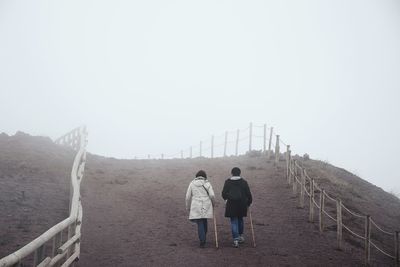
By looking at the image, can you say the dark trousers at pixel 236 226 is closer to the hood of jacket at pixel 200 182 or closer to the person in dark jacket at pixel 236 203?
the person in dark jacket at pixel 236 203

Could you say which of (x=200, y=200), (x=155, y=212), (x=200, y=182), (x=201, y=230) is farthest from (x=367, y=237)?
(x=155, y=212)

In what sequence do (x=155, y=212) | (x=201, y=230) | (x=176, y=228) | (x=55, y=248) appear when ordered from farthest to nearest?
(x=155, y=212) → (x=176, y=228) → (x=201, y=230) → (x=55, y=248)

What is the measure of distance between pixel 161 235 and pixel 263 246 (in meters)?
2.94

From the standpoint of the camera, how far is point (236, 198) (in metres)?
10.6

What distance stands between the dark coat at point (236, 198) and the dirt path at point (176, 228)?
0.91 meters

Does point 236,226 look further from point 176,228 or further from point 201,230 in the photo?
point 176,228

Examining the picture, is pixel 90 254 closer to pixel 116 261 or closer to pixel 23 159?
pixel 116 261

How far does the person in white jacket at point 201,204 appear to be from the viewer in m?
10.3

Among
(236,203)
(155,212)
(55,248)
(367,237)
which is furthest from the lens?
(155,212)

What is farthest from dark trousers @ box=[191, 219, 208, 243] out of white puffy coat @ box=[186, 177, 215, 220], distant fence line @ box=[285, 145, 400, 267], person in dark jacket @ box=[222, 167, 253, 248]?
distant fence line @ box=[285, 145, 400, 267]

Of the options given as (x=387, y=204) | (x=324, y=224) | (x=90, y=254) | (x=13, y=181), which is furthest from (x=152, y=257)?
(x=387, y=204)

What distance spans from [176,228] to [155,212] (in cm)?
193

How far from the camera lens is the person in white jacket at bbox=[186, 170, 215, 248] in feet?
33.9

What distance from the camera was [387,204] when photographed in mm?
21406
